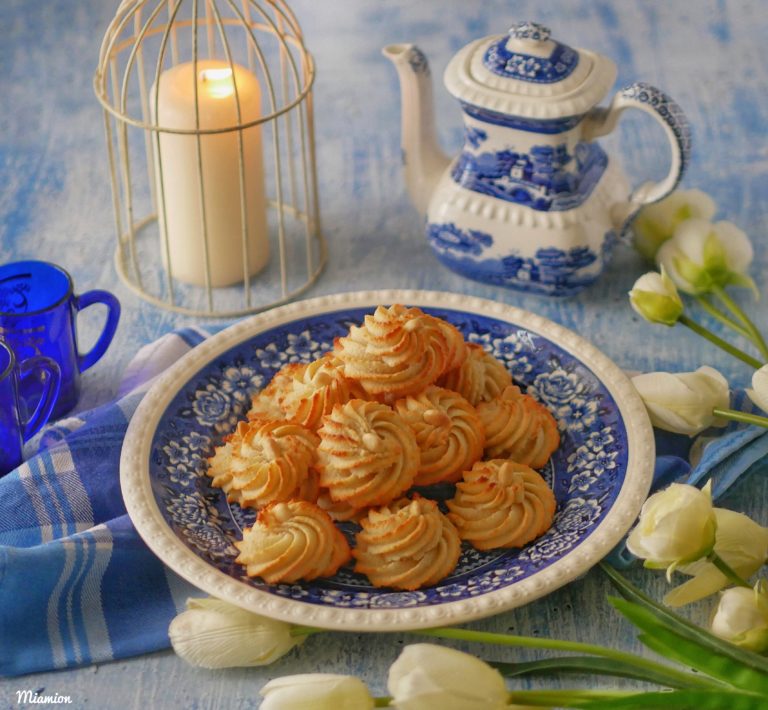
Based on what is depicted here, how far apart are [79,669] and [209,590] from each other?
6.7 inches

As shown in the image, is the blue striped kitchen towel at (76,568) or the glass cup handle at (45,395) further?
the glass cup handle at (45,395)

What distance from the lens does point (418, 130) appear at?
5.62ft

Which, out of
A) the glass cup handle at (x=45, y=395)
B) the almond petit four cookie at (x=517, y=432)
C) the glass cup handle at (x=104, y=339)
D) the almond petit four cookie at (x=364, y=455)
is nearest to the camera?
the almond petit four cookie at (x=364, y=455)

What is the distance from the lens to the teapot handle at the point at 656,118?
5.17 ft

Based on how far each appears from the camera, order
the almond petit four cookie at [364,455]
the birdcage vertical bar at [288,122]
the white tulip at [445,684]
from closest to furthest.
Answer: the white tulip at [445,684], the almond petit four cookie at [364,455], the birdcage vertical bar at [288,122]

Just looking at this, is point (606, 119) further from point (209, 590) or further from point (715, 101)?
point (209, 590)

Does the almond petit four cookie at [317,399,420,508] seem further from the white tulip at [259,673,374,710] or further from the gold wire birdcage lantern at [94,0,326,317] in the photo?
the gold wire birdcage lantern at [94,0,326,317]

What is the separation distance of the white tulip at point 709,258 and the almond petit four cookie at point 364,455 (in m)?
0.57

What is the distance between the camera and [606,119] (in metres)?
1.62

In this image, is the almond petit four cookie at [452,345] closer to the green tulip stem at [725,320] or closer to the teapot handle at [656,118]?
the green tulip stem at [725,320]

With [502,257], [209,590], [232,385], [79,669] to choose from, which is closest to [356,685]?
[209,590]

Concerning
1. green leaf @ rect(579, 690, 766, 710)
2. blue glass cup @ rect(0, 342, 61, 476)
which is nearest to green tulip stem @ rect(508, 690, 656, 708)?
green leaf @ rect(579, 690, 766, 710)

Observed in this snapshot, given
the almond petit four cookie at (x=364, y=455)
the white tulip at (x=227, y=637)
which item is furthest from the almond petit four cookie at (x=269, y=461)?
the white tulip at (x=227, y=637)

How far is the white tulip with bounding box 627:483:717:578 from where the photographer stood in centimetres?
97
